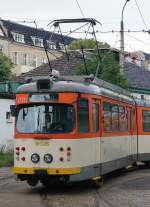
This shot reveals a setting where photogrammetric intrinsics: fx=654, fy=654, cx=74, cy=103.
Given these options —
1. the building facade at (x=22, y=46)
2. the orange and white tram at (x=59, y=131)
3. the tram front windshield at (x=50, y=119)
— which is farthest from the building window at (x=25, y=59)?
the tram front windshield at (x=50, y=119)

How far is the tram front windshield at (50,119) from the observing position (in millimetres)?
15938

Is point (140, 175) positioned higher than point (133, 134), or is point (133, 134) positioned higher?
point (133, 134)

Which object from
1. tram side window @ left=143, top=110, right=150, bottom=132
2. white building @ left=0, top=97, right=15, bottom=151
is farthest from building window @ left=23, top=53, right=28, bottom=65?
tram side window @ left=143, top=110, right=150, bottom=132

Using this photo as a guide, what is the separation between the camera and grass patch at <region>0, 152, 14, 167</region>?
26.6m

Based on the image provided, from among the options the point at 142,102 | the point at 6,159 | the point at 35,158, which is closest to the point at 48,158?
the point at 35,158

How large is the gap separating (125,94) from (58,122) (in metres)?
6.53

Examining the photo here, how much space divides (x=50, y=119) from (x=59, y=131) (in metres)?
0.39

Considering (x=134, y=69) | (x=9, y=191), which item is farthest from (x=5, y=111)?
(x=134, y=69)

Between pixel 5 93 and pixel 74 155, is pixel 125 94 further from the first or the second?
pixel 5 93

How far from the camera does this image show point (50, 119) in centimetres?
1602

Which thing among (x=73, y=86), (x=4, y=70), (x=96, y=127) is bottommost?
(x=96, y=127)

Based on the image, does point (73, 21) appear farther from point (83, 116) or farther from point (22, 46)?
point (22, 46)

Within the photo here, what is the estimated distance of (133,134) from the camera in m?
23.2

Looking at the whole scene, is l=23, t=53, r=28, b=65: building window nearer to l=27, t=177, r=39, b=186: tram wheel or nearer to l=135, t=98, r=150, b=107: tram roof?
l=135, t=98, r=150, b=107: tram roof
